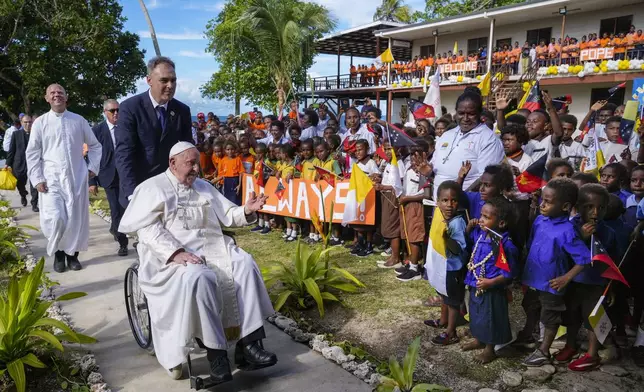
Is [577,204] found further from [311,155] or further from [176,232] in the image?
[311,155]

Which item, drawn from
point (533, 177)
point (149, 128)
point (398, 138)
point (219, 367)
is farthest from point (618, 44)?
point (219, 367)

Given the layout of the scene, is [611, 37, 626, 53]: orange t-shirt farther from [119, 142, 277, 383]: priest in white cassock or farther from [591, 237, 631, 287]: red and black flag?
[119, 142, 277, 383]: priest in white cassock

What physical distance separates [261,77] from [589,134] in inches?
941

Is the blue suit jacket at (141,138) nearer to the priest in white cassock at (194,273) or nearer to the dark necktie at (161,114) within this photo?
the dark necktie at (161,114)

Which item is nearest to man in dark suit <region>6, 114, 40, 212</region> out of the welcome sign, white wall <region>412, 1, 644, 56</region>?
the welcome sign

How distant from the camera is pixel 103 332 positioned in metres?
4.31

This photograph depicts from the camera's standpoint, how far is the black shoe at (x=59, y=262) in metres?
6.13

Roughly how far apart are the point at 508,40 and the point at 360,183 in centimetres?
1797

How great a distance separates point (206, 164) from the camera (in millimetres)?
9820

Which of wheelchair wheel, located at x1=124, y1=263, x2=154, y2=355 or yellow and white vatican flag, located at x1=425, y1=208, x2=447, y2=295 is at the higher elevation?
yellow and white vatican flag, located at x1=425, y1=208, x2=447, y2=295

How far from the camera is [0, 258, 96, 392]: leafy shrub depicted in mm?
3326

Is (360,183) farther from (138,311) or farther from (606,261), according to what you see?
(606,261)

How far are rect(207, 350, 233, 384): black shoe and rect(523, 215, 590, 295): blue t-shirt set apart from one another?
2.26 metres

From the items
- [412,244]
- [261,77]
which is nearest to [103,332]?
[412,244]
